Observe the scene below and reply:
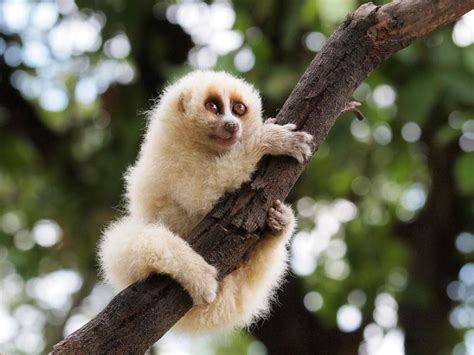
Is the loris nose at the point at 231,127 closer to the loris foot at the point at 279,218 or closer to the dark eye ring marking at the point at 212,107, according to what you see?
the dark eye ring marking at the point at 212,107

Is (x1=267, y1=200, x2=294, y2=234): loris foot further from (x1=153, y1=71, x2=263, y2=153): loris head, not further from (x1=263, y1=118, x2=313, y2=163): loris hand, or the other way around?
(x1=153, y1=71, x2=263, y2=153): loris head

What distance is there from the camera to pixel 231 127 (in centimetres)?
384

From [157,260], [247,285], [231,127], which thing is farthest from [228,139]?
[157,260]

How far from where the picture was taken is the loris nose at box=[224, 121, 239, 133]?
383 cm

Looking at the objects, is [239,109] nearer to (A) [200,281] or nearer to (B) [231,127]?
(B) [231,127]

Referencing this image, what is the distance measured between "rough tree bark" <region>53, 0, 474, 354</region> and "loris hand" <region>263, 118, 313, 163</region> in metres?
0.05

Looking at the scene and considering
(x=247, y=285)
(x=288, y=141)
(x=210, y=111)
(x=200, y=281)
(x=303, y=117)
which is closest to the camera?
(x=200, y=281)

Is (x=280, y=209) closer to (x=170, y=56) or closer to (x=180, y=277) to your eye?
(x=180, y=277)

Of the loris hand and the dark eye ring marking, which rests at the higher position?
the loris hand

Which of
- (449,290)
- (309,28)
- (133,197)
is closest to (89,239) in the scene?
(309,28)

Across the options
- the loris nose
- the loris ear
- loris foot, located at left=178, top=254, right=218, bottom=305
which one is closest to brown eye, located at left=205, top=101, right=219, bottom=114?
the loris ear

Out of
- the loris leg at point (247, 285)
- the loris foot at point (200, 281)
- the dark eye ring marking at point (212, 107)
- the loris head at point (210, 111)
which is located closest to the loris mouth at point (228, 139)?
the loris head at point (210, 111)

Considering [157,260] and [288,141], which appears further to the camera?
[288,141]

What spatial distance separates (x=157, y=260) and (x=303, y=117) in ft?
2.95
